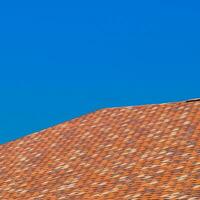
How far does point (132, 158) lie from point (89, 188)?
6.74ft

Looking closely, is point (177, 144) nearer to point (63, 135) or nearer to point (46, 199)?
point (46, 199)

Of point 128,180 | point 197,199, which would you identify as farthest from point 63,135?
point 197,199

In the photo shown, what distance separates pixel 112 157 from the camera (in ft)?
70.5

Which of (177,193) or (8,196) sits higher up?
(177,193)

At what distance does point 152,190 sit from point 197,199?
6.62 ft

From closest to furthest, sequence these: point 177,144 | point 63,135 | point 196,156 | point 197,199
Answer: point 197,199, point 196,156, point 177,144, point 63,135

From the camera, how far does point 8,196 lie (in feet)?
67.7

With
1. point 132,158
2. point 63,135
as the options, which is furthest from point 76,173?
point 63,135

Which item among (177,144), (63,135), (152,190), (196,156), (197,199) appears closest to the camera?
(197,199)

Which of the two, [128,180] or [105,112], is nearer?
[128,180]

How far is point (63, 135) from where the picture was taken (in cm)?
2584

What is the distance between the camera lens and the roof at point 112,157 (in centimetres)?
1820

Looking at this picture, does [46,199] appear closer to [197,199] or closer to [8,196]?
[8,196]

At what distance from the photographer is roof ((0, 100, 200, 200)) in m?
18.2
